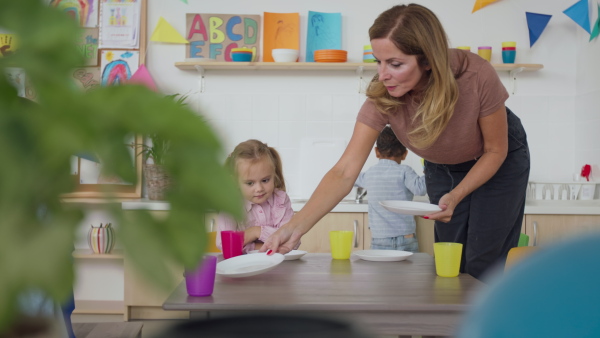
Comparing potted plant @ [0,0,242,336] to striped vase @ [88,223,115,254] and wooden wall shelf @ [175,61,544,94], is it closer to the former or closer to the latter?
striped vase @ [88,223,115,254]

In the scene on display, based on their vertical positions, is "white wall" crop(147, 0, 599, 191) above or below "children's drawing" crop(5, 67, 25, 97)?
above

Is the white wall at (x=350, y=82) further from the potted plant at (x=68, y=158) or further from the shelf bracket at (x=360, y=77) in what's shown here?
the potted plant at (x=68, y=158)

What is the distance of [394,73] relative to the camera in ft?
7.05

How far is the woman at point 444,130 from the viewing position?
7.02 ft

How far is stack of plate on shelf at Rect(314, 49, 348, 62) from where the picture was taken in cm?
426

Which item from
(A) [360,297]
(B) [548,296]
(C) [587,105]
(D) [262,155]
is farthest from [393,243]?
(B) [548,296]

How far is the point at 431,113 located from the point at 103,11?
2.99 m

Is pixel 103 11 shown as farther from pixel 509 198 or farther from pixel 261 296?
pixel 261 296

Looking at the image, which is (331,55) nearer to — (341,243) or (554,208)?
(554,208)

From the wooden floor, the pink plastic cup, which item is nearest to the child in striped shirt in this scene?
the pink plastic cup

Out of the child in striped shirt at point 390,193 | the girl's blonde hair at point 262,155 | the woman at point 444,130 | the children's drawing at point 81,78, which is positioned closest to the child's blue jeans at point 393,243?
the child in striped shirt at point 390,193

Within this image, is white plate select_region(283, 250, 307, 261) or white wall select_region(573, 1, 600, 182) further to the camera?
white wall select_region(573, 1, 600, 182)

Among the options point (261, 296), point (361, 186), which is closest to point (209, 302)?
point (261, 296)

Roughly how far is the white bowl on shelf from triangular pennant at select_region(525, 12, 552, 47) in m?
1.49
